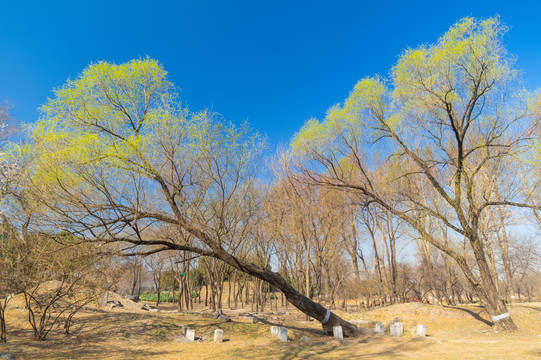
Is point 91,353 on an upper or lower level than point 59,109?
lower

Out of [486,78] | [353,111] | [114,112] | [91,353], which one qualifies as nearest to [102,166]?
[114,112]

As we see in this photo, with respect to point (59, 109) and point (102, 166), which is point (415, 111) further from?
point (59, 109)

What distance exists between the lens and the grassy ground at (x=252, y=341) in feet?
24.6

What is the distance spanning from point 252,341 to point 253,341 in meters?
0.03

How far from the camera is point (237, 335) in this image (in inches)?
419

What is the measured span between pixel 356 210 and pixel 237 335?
13025 millimetres

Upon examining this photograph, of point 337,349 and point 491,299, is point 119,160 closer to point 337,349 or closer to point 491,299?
point 337,349

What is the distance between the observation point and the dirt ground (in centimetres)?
751

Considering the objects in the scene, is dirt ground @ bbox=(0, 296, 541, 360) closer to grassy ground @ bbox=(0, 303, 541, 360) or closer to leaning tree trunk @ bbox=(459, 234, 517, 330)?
grassy ground @ bbox=(0, 303, 541, 360)

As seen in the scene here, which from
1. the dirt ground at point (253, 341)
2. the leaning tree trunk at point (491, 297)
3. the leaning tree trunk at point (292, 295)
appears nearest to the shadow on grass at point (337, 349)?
the dirt ground at point (253, 341)

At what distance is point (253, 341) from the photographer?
9766mm

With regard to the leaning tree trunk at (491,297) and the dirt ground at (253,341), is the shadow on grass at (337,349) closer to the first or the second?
the dirt ground at (253,341)

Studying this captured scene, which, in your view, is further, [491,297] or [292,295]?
[491,297]

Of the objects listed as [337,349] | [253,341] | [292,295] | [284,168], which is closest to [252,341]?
[253,341]
